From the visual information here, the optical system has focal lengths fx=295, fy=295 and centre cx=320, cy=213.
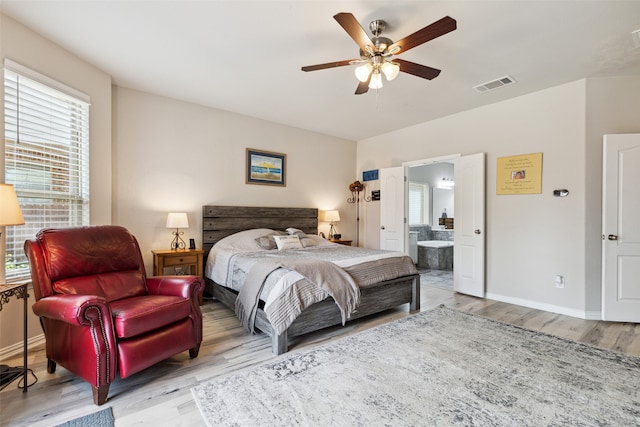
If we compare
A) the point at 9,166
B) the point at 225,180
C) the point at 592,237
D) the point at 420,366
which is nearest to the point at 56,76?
the point at 9,166

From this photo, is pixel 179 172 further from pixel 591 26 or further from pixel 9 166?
pixel 591 26

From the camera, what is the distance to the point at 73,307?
174cm

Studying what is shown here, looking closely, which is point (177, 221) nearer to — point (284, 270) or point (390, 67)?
point (284, 270)

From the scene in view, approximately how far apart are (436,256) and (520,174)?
284 centimetres

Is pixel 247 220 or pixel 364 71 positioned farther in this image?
pixel 247 220

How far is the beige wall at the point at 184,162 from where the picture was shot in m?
3.72

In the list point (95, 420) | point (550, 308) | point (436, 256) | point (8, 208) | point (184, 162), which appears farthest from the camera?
point (436, 256)

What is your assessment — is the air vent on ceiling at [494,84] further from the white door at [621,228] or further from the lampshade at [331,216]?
the lampshade at [331,216]

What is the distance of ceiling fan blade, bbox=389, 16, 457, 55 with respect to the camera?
1.82 meters

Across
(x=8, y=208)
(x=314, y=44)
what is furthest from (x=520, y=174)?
(x=8, y=208)

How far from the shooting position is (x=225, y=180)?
450 cm

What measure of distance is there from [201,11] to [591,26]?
3160 millimetres

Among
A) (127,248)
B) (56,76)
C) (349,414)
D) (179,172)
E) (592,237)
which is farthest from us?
(179,172)

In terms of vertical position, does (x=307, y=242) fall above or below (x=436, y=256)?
above
